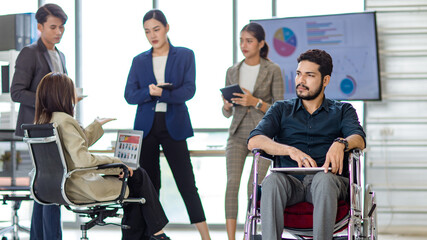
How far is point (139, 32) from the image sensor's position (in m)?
5.88

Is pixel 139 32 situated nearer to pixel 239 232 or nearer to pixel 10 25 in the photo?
pixel 10 25

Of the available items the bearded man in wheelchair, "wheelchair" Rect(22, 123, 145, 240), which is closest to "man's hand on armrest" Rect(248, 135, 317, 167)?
the bearded man in wheelchair

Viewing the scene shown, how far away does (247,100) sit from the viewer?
4031 millimetres

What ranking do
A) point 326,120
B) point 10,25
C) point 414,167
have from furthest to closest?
point 414,167 < point 10,25 < point 326,120

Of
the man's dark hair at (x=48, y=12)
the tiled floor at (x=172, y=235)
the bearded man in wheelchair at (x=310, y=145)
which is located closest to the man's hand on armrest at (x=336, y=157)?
the bearded man in wheelchair at (x=310, y=145)

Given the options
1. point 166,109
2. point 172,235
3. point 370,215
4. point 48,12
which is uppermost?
point 48,12

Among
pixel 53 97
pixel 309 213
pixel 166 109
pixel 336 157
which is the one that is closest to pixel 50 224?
pixel 53 97

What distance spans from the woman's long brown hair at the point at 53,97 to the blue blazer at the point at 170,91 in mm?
695

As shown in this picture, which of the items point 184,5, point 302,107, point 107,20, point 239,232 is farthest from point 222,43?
point 302,107

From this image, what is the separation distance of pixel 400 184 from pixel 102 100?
118 inches

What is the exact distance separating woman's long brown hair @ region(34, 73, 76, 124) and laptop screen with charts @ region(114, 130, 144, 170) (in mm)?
468

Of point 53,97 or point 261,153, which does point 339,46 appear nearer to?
point 261,153

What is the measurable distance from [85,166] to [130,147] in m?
0.53

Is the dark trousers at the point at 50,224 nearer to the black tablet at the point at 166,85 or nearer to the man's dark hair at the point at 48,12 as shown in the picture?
the black tablet at the point at 166,85
